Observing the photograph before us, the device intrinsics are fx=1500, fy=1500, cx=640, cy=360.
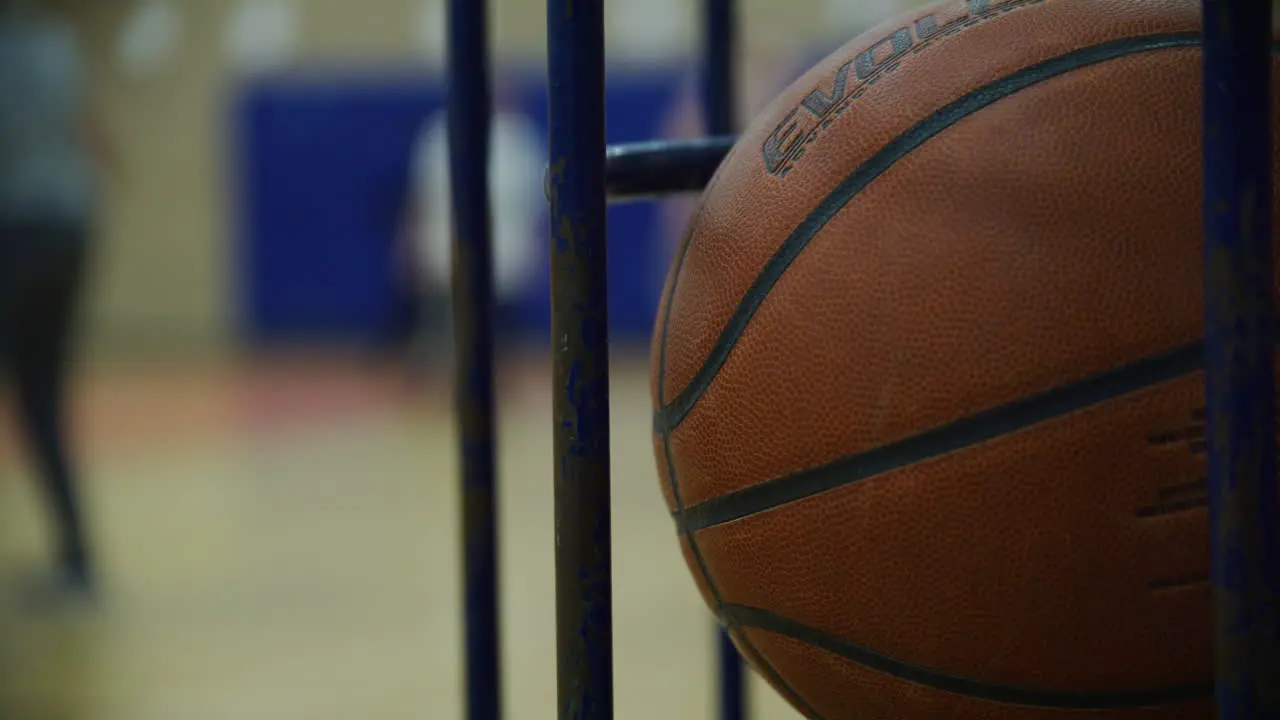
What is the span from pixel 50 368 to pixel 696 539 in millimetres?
2379

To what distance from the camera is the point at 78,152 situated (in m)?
2.92

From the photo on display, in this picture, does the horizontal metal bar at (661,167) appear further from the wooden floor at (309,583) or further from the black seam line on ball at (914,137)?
the wooden floor at (309,583)

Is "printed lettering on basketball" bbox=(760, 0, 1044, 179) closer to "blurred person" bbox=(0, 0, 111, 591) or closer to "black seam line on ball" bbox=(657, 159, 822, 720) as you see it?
"black seam line on ball" bbox=(657, 159, 822, 720)

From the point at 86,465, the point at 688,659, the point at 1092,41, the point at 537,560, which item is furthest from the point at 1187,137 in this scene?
the point at 86,465

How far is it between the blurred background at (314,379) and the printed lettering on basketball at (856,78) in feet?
1.60

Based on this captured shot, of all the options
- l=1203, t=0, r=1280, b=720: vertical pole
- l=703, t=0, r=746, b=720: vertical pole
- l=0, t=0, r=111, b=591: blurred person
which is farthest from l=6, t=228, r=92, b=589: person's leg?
l=1203, t=0, r=1280, b=720: vertical pole

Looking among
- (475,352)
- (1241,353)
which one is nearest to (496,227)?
(475,352)

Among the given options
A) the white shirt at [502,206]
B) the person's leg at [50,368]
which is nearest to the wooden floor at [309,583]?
the person's leg at [50,368]

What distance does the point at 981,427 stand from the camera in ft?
2.05

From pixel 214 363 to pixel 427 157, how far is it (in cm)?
177

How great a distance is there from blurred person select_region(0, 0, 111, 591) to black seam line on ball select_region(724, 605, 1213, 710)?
2360 mm

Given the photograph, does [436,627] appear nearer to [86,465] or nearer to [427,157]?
[86,465]

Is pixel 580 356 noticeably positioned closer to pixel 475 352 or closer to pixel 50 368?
pixel 475 352

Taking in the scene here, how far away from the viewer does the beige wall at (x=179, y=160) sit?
25.7 ft
